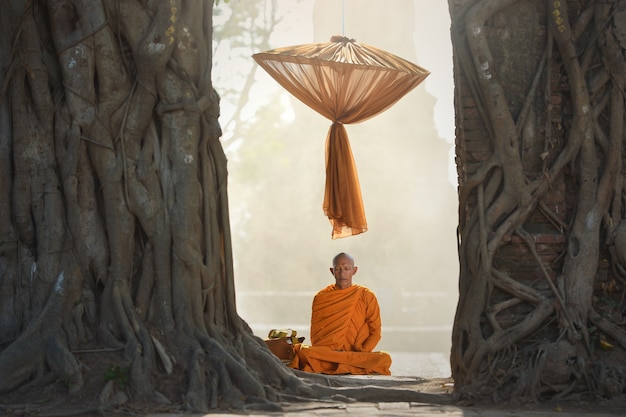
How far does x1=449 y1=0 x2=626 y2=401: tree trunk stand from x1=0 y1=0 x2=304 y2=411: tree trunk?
1.43 m

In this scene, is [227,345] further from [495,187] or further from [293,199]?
[293,199]

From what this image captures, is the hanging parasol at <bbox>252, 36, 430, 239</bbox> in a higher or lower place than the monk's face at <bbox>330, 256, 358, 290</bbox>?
higher

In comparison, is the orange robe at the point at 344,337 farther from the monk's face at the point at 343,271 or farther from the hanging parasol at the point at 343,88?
the hanging parasol at the point at 343,88

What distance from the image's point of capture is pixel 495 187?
20.9 ft

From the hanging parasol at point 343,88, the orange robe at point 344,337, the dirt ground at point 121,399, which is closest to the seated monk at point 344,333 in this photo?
the orange robe at point 344,337

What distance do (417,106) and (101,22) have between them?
2465 centimetres

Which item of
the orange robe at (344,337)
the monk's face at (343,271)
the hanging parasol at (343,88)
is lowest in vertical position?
the orange robe at (344,337)

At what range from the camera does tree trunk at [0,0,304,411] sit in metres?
5.82

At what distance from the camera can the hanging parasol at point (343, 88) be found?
8.32 metres

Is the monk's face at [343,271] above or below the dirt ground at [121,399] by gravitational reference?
above

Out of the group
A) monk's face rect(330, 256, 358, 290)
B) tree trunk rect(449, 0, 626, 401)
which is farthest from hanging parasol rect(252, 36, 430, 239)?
tree trunk rect(449, 0, 626, 401)

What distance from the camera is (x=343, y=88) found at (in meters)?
8.50

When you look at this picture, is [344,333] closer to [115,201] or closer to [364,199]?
[115,201]

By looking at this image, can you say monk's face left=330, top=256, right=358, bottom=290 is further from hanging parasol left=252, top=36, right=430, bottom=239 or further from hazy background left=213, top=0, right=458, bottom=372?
hazy background left=213, top=0, right=458, bottom=372
